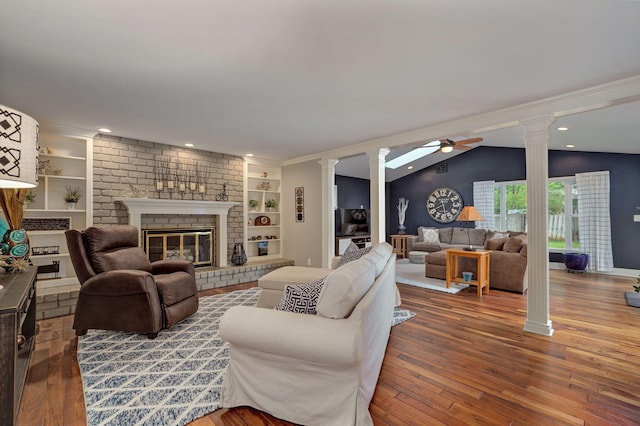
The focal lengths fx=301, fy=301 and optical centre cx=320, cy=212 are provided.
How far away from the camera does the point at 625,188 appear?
222 inches

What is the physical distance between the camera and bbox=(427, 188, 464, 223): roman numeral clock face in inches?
325

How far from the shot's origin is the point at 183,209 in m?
4.83

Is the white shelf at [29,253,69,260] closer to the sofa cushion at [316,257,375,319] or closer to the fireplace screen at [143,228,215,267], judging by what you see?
the fireplace screen at [143,228,215,267]

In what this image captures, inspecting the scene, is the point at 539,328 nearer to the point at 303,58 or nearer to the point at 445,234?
the point at 303,58

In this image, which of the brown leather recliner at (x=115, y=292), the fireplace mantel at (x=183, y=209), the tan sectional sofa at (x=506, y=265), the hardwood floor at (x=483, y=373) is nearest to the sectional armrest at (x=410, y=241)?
the tan sectional sofa at (x=506, y=265)

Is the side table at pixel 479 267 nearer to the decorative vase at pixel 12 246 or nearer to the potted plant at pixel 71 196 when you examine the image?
the decorative vase at pixel 12 246

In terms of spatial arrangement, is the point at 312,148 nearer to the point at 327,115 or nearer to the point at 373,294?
the point at 327,115

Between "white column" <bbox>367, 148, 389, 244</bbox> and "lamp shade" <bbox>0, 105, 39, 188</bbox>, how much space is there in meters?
3.75

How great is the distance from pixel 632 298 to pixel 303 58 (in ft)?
17.0

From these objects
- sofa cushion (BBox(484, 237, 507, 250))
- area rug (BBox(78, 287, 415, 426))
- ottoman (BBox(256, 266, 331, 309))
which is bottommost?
area rug (BBox(78, 287, 415, 426))

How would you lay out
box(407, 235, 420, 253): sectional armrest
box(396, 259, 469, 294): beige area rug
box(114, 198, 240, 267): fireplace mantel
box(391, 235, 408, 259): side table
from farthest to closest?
box(391, 235, 408, 259): side table
box(407, 235, 420, 253): sectional armrest
box(396, 259, 469, 294): beige area rug
box(114, 198, 240, 267): fireplace mantel

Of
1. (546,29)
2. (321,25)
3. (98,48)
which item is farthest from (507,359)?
(98,48)

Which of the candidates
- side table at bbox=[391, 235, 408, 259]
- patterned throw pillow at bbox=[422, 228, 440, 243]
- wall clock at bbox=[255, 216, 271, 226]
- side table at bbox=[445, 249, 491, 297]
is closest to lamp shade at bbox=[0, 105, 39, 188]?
wall clock at bbox=[255, 216, 271, 226]

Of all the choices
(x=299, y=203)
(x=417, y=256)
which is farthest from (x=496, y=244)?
(x=299, y=203)
